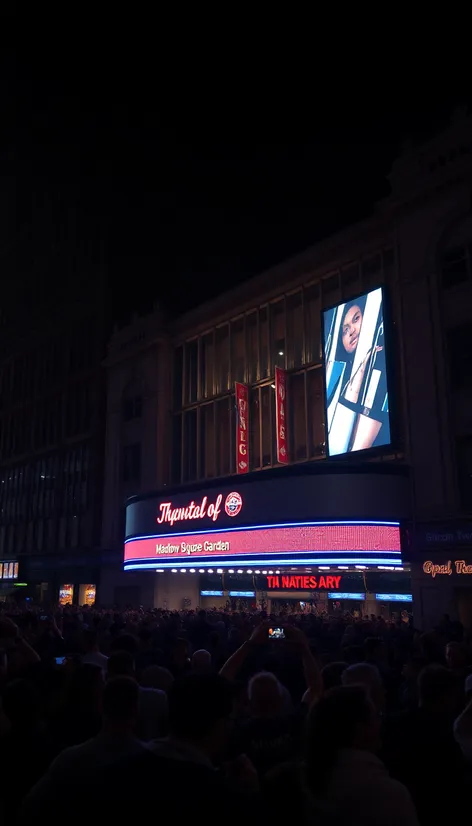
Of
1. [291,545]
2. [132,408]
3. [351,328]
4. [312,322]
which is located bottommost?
[291,545]

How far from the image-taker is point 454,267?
85.6ft

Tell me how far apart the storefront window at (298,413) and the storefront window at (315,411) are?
692 mm

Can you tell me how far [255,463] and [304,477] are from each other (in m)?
8.27

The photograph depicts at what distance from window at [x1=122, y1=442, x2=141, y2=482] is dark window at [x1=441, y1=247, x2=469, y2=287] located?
2186 centimetres

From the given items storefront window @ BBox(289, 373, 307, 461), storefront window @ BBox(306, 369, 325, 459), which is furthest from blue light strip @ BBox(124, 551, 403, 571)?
storefront window @ BBox(289, 373, 307, 461)

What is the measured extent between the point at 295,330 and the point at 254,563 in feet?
42.4

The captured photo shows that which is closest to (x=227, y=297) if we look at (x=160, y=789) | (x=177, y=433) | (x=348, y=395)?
(x=177, y=433)

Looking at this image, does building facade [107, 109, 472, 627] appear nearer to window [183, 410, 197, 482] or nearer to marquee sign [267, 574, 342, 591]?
window [183, 410, 197, 482]

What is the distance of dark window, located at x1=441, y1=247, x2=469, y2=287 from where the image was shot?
2573cm

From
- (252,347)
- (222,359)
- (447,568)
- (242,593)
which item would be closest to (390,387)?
(447,568)

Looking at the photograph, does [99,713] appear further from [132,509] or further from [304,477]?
[132,509]

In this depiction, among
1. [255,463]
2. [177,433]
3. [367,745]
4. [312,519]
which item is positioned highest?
[177,433]

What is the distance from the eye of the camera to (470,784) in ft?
12.8

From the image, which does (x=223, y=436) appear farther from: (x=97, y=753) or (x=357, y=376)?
(x=97, y=753)
